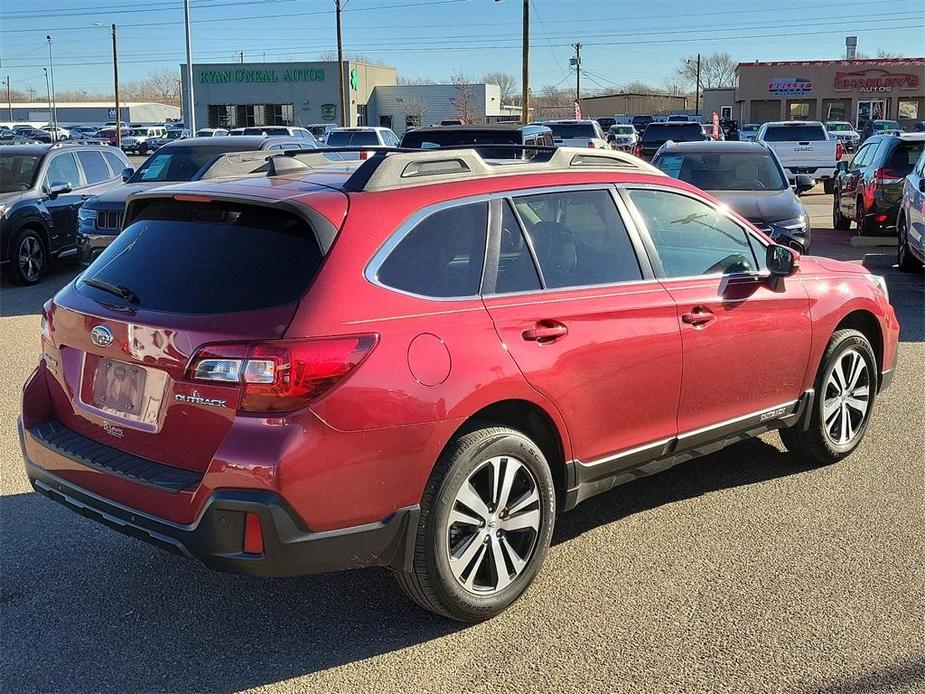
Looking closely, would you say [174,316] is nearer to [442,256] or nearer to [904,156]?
[442,256]

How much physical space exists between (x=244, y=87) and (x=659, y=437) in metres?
70.5

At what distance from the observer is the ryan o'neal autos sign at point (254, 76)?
6912cm

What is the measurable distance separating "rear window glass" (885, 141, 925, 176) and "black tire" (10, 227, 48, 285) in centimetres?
1261

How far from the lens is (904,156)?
15023 mm

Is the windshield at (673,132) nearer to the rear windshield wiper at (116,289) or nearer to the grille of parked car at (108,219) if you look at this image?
the grille of parked car at (108,219)

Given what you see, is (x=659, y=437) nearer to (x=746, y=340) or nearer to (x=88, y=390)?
(x=746, y=340)

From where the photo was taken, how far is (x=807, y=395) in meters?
5.33

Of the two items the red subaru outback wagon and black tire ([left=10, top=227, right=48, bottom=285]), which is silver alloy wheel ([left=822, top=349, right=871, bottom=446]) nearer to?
the red subaru outback wagon

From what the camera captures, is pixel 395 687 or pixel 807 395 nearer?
pixel 395 687

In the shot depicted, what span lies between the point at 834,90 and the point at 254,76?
43145 millimetres

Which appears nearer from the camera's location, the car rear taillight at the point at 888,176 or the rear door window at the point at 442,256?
the rear door window at the point at 442,256

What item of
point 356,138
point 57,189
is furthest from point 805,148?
point 57,189

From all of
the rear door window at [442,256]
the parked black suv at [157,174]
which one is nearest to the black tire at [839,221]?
the parked black suv at [157,174]

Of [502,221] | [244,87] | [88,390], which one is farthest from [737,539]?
[244,87]
